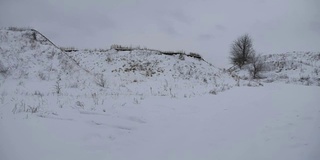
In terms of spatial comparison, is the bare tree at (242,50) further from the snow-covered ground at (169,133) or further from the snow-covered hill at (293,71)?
the snow-covered ground at (169,133)

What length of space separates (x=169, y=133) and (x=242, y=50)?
34387mm

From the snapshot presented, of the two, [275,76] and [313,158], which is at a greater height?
[275,76]

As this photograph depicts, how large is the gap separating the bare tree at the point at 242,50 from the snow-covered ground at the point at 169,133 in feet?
101

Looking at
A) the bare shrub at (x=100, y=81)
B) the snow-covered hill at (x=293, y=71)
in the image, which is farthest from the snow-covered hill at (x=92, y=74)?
the snow-covered hill at (x=293, y=71)

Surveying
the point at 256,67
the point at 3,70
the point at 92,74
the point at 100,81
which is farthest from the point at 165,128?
Result: the point at 256,67

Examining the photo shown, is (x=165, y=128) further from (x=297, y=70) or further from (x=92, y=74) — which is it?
(x=297, y=70)

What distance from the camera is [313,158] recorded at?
3.98m

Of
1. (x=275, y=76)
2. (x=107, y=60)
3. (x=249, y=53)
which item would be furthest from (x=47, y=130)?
(x=249, y=53)

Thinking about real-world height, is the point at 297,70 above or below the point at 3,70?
above

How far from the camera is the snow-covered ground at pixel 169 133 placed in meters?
4.37

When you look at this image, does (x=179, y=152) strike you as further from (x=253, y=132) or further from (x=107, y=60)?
(x=107, y=60)

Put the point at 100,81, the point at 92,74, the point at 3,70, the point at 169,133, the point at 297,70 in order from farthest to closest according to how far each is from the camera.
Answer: the point at 297,70, the point at 92,74, the point at 100,81, the point at 3,70, the point at 169,133

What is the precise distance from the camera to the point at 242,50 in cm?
3703

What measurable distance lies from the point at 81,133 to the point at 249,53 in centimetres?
3561
